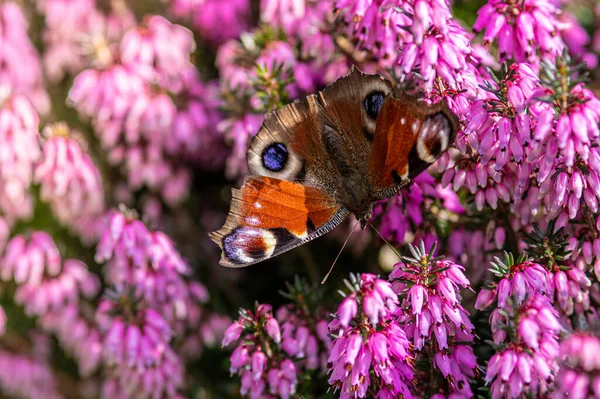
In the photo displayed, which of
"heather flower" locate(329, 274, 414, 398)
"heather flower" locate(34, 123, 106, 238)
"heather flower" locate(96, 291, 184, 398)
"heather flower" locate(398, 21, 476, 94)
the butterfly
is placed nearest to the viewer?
"heather flower" locate(329, 274, 414, 398)

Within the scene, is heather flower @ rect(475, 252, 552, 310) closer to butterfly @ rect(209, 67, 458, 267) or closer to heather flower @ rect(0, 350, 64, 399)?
butterfly @ rect(209, 67, 458, 267)

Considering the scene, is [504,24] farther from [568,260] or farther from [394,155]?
[568,260]

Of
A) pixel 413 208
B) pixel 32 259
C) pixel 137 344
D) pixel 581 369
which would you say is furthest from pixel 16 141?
pixel 581 369

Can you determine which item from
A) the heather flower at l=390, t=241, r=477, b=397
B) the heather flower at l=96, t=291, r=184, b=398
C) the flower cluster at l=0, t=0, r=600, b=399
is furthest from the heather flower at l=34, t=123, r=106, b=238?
the heather flower at l=390, t=241, r=477, b=397

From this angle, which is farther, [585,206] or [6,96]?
[6,96]

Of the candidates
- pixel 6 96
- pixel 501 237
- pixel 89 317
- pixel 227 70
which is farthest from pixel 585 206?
pixel 6 96

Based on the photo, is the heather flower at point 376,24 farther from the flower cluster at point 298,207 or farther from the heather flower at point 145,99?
the heather flower at point 145,99
